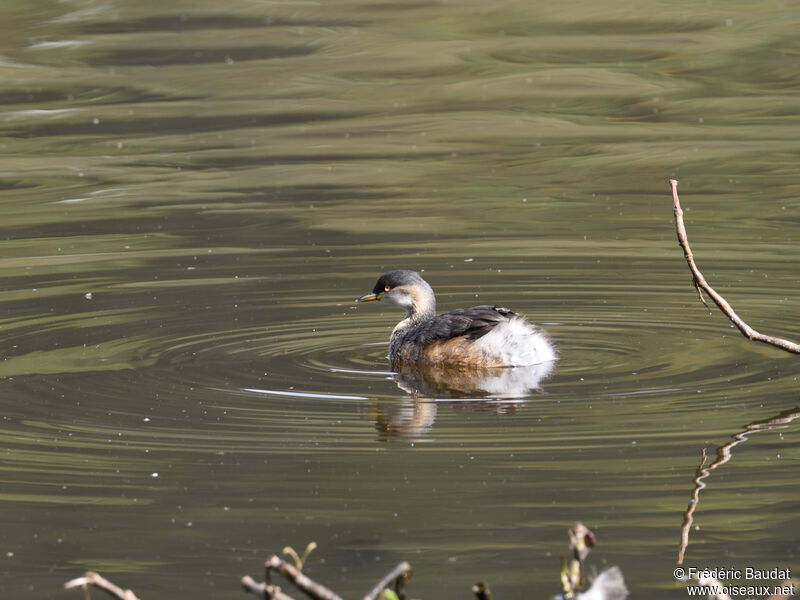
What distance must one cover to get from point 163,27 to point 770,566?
18604 millimetres

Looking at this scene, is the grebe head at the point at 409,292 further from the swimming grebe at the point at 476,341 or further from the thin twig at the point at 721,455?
the thin twig at the point at 721,455

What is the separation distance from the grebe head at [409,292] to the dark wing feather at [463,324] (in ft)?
1.94

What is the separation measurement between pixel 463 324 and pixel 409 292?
90 centimetres

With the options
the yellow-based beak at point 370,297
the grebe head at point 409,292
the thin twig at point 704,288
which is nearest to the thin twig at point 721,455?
the thin twig at point 704,288

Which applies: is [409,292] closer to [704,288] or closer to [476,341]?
[476,341]

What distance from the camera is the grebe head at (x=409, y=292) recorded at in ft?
31.1

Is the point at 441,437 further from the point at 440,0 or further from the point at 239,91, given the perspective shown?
the point at 440,0

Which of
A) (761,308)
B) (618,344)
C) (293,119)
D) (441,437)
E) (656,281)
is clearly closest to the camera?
(441,437)

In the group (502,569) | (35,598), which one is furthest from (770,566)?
(35,598)

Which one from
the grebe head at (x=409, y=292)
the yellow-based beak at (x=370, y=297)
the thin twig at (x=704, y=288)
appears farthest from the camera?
the yellow-based beak at (x=370, y=297)

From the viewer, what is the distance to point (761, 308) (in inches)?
376

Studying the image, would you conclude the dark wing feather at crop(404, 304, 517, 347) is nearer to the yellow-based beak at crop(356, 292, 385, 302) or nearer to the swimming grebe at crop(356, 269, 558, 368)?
the swimming grebe at crop(356, 269, 558, 368)

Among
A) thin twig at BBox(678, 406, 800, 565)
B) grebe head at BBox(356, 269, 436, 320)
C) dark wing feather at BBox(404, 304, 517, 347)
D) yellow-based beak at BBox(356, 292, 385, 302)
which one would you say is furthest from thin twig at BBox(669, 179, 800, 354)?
yellow-based beak at BBox(356, 292, 385, 302)

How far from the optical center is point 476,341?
870 centimetres
